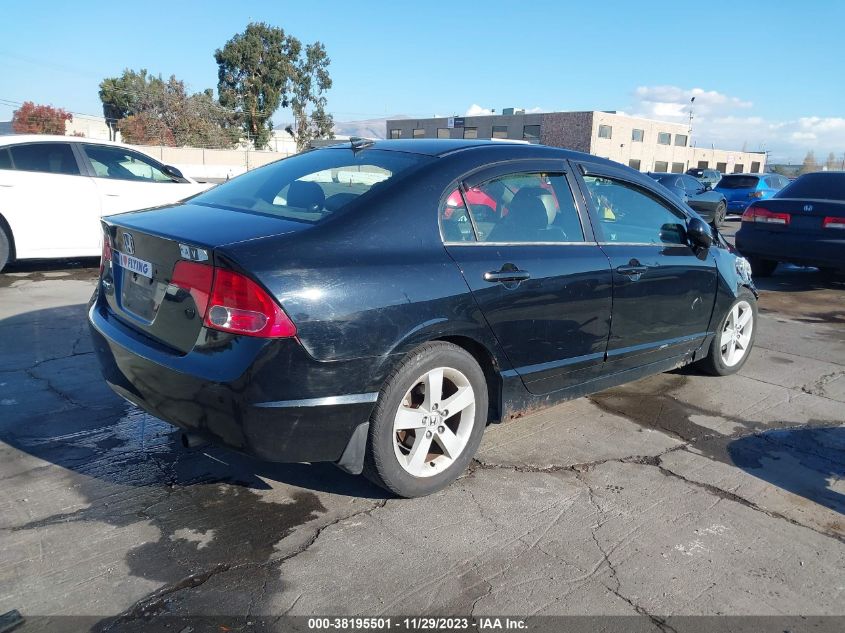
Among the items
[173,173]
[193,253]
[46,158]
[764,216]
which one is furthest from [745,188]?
[193,253]

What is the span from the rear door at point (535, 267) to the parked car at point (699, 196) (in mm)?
15586

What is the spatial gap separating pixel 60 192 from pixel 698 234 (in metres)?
6.84

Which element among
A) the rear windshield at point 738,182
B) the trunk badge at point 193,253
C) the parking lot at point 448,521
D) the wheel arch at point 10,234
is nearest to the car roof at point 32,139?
the wheel arch at point 10,234

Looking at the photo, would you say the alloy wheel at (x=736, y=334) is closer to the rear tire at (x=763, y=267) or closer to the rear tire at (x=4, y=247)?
the rear tire at (x=763, y=267)

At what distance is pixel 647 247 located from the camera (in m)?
4.29

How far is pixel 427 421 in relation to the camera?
125 inches

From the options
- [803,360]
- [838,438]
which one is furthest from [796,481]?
[803,360]

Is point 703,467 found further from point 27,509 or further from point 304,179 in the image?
point 27,509

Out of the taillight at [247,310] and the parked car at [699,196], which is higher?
the taillight at [247,310]

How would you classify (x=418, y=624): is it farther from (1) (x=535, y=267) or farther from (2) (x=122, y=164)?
(2) (x=122, y=164)

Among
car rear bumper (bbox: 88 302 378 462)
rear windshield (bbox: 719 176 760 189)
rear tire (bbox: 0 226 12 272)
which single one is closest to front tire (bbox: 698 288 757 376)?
car rear bumper (bbox: 88 302 378 462)

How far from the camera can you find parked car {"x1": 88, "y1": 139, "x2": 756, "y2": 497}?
272 cm

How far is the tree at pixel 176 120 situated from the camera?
5650 centimetres

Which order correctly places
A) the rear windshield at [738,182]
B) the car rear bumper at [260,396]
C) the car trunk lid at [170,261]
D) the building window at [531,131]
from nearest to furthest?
the car rear bumper at [260,396]
the car trunk lid at [170,261]
the rear windshield at [738,182]
the building window at [531,131]
